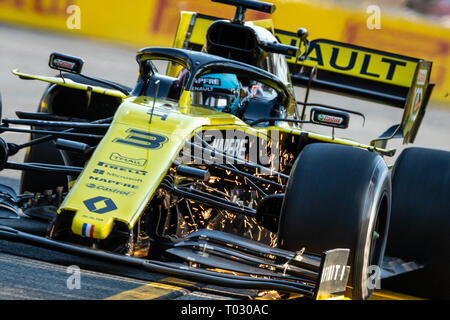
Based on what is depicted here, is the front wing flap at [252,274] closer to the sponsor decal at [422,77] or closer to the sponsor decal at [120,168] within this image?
the sponsor decal at [120,168]

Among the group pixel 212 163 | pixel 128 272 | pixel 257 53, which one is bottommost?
pixel 128 272

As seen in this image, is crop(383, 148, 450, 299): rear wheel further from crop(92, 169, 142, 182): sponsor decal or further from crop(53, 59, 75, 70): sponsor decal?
crop(53, 59, 75, 70): sponsor decal

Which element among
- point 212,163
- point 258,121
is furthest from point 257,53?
point 212,163

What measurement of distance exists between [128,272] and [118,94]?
211 centimetres

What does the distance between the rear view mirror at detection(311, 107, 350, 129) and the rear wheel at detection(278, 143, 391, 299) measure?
0.92 metres

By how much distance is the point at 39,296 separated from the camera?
11.4 ft

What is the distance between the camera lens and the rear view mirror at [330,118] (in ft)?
17.5

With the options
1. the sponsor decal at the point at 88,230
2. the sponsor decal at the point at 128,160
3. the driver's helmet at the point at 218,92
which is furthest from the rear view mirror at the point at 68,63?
the sponsor decal at the point at 88,230

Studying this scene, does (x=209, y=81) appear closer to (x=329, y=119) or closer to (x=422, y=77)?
(x=329, y=119)

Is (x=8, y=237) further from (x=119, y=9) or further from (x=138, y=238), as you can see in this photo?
(x=119, y=9)

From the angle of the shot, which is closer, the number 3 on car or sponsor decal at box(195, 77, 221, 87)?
the number 3 on car

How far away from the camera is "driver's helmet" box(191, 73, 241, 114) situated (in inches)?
224

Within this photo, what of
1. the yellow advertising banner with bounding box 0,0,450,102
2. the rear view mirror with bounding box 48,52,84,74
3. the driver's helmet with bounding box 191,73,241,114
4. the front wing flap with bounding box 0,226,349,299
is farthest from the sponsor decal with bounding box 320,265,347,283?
the yellow advertising banner with bounding box 0,0,450,102

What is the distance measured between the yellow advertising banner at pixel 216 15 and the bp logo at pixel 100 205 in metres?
11.8
